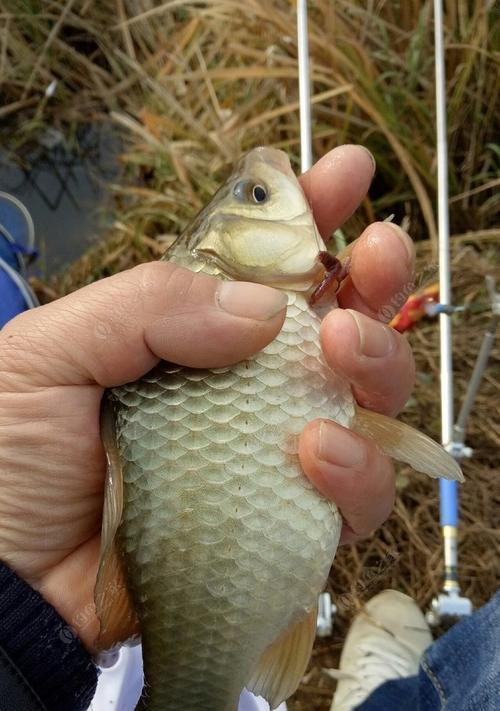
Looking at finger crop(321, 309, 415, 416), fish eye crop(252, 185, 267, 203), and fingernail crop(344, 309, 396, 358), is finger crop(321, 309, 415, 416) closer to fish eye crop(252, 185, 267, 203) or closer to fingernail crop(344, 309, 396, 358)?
fingernail crop(344, 309, 396, 358)

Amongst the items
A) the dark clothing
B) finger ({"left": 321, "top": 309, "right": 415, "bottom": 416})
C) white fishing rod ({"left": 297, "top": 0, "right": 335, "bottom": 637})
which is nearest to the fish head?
finger ({"left": 321, "top": 309, "right": 415, "bottom": 416})

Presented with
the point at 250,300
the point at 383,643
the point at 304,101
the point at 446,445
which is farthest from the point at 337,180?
the point at 383,643

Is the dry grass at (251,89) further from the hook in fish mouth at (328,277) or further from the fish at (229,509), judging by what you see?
the fish at (229,509)

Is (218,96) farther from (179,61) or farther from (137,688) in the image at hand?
(137,688)

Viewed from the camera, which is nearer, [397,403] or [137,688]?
[397,403]

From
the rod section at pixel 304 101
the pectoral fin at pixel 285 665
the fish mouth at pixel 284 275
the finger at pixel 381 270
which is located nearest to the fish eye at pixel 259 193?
the fish mouth at pixel 284 275

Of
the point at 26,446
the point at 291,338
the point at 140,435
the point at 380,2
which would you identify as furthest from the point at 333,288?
the point at 380,2

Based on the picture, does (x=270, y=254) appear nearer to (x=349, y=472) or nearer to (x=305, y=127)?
(x=349, y=472)
